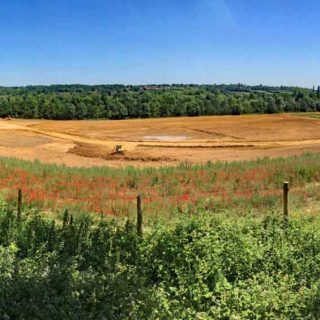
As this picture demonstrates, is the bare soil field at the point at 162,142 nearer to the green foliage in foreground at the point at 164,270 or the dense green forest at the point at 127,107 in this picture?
the dense green forest at the point at 127,107

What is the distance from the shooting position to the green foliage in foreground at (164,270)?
26.5 ft

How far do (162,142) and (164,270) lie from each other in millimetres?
47078

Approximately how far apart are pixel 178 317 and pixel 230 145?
46.9 m

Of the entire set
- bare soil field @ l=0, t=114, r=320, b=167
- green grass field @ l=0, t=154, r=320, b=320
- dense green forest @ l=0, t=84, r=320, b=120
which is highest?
dense green forest @ l=0, t=84, r=320, b=120

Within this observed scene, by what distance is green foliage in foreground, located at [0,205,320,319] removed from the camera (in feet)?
26.5

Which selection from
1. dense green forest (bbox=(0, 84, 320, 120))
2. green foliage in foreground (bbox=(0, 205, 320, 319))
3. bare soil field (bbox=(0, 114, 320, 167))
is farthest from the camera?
dense green forest (bbox=(0, 84, 320, 120))

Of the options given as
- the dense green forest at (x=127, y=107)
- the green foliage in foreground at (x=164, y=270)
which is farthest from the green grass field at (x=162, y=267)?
the dense green forest at (x=127, y=107)

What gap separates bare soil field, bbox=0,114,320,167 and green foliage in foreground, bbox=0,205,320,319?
28.4 meters

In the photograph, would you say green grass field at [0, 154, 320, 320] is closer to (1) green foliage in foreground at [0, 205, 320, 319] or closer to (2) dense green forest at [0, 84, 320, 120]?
(1) green foliage in foreground at [0, 205, 320, 319]

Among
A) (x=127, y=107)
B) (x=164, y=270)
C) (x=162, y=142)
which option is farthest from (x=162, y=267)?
(x=127, y=107)

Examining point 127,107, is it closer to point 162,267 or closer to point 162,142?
point 162,142

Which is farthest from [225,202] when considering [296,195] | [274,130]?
[274,130]

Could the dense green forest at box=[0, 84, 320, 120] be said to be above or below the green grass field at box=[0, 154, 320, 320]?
above

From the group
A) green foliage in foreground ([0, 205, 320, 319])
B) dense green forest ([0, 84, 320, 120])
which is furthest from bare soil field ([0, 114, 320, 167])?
green foliage in foreground ([0, 205, 320, 319])
